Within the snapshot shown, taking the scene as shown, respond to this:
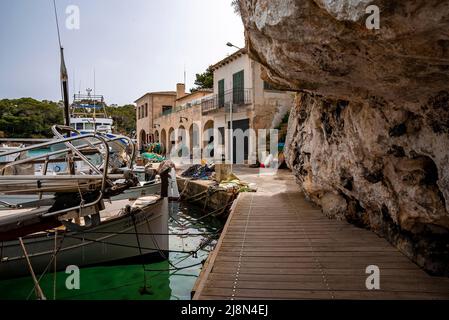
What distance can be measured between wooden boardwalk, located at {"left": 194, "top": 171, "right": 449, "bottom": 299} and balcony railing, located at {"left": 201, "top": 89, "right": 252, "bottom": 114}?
621 inches

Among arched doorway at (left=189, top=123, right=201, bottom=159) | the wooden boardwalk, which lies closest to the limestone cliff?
the wooden boardwalk

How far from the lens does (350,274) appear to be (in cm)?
489

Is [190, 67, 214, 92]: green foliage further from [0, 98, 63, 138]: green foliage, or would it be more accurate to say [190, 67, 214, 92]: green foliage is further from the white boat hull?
the white boat hull

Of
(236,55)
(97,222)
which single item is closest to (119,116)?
(236,55)

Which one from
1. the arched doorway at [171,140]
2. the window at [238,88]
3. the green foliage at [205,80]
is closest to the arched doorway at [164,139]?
the arched doorway at [171,140]

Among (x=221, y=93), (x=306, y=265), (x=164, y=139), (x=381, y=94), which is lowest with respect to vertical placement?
(x=306, y=265)

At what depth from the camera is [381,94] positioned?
4.38 meters

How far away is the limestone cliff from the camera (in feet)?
9.61

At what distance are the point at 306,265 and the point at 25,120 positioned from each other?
42408 mm

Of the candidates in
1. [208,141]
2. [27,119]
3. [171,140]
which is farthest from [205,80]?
[27,119]

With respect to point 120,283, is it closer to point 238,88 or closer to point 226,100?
point 238,88

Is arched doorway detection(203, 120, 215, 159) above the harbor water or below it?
above
